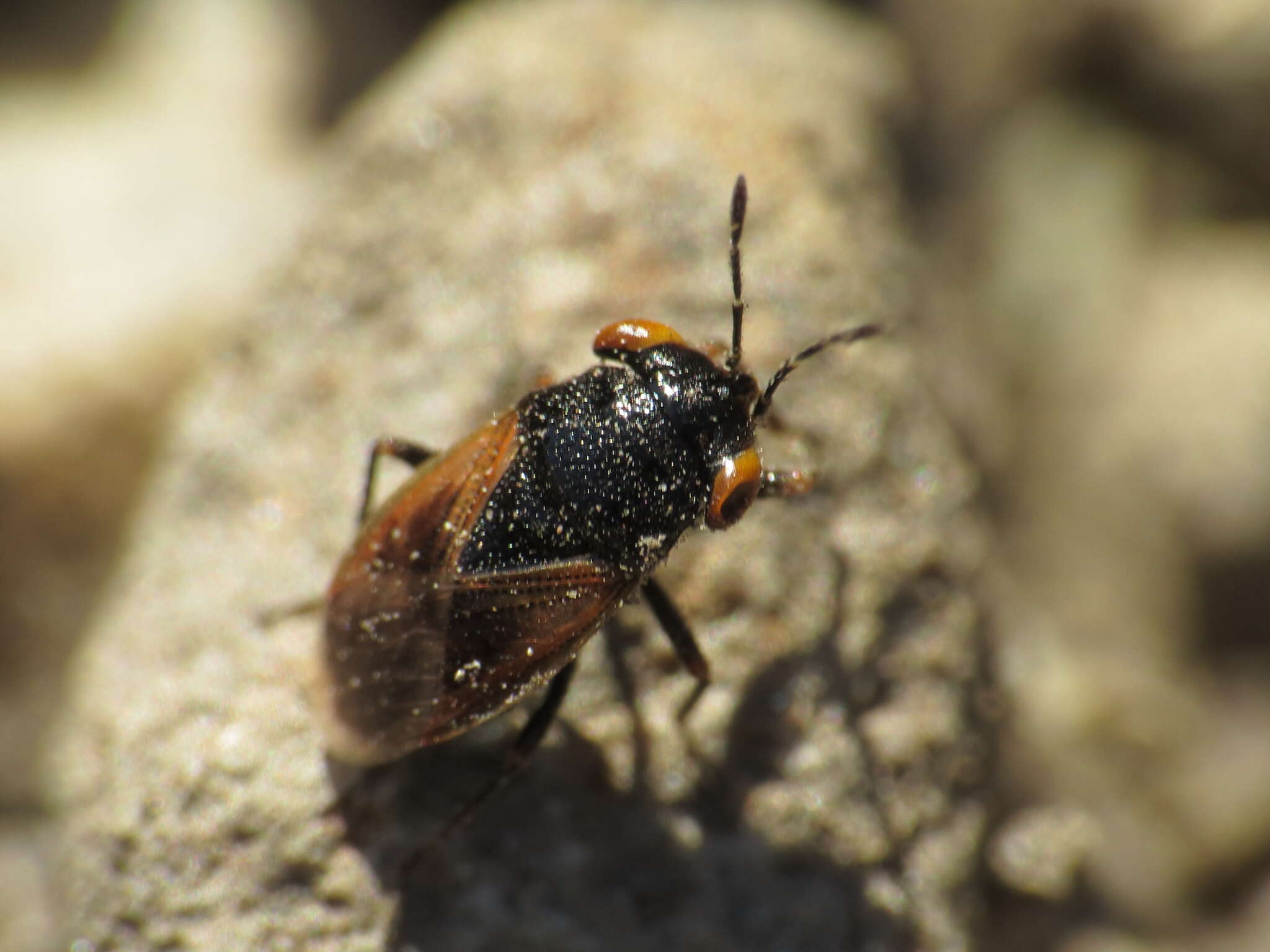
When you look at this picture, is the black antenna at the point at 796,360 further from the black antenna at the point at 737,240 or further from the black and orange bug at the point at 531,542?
the black antenna at the point at 737,240

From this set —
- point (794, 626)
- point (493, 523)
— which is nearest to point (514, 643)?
point (493, 523)

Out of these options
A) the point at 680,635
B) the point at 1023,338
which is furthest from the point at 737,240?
the point at 1023,338

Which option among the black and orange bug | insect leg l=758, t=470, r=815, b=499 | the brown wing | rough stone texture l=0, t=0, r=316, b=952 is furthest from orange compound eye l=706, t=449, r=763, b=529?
rough stone texture l=0, t=0, r=316, b=952

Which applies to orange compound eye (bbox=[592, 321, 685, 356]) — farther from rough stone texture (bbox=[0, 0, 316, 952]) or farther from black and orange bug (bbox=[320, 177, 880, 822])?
rough stone texture (bbox=[0, 0, 316, 952])

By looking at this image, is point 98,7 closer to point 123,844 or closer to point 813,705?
point 123,844

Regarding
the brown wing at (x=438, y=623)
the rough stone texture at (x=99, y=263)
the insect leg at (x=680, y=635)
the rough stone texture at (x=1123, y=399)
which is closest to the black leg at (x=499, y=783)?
the brown wing at (x=438, y=623)

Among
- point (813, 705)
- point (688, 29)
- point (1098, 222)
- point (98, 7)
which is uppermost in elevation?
point (98, 7)
